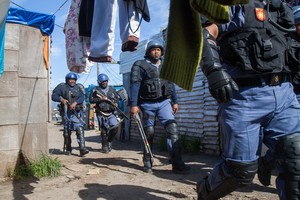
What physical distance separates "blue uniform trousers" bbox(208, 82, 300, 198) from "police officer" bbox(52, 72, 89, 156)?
19.7ft

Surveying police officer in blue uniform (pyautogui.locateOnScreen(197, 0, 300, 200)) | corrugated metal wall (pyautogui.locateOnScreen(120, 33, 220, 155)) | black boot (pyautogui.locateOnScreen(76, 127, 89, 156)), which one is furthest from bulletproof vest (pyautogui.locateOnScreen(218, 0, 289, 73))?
black boot (pyautogui.locateOnScreen(76, 127, 89, 156))

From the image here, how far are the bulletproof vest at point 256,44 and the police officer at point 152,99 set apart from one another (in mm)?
2647

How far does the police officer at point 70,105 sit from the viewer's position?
8258 mm

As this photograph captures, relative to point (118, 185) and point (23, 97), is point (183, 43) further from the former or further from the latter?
point (23, 97)

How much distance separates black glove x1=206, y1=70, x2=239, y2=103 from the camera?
2.07m

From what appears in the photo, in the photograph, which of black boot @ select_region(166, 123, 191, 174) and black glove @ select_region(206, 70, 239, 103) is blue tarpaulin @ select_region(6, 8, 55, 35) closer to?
black boot @ select_region(166, 123, 191, 174)

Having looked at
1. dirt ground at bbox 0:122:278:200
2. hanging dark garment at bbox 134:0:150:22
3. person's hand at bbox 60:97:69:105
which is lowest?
dirt ground at bbox 0:122:278:200

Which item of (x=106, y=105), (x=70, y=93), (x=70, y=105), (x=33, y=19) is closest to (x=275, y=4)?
(x=33, y=19)

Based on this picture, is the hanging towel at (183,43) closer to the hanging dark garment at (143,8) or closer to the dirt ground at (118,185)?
the hanging dark garment at (143,8)

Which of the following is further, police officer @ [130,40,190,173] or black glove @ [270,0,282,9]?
police officer @ [130,40,190,173]

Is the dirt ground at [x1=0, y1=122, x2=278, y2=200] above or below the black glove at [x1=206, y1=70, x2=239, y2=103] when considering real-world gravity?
below

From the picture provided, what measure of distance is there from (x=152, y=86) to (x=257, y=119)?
294 cm

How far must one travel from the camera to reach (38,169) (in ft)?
16.4

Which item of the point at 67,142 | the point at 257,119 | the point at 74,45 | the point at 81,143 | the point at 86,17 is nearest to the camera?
the point at 257,119
